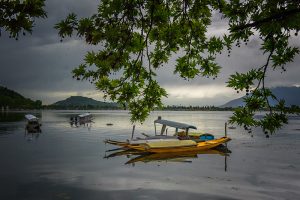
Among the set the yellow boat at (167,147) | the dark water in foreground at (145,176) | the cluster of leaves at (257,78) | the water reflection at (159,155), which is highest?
the cluster of leaves at (257,78)

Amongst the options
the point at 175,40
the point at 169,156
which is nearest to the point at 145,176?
the point at 169,156

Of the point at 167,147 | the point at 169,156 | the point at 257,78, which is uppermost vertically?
the point at 257,78

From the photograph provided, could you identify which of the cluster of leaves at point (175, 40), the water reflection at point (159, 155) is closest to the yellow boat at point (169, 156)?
the water reflection at point (159, 155)

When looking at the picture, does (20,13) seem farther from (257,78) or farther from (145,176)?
(145,176)

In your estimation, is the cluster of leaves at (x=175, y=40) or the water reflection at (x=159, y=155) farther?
the water reflection at (x=159, y=155)

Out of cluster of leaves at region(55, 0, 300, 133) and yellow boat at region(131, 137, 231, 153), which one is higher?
cluster of leaves at region(55, 0, 300, 133)

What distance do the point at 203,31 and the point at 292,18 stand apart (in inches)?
122

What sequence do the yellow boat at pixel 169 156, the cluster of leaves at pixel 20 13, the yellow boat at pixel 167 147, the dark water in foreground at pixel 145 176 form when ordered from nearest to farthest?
the cluster of leaves at pixel 20 13, the dark water in foreground at pixel 145 176, the yellow boat at pixel 169 156, the yellow boat at pixel 167 147

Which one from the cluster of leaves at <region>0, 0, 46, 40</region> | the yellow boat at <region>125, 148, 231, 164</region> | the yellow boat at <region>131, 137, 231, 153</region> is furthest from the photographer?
the yellow boat at <region>131, 137, 231, 153</region>

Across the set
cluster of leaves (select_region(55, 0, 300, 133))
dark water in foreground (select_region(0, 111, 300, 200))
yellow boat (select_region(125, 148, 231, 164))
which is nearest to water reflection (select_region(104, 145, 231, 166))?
yellow boat (select_region(125, 148, 231, 164))

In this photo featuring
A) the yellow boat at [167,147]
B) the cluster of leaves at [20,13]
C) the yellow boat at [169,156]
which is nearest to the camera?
the cluster of leaves at [20,13]

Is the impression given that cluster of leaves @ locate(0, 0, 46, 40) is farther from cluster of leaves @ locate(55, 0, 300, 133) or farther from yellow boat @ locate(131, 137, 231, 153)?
yellow boat @ locate(131, 137, 231, 153)

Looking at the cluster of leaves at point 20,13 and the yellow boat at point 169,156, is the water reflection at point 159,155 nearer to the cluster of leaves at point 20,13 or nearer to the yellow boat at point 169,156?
the yellow boat at point 169,156

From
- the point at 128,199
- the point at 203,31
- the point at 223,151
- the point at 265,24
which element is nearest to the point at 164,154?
the point at 223,151
